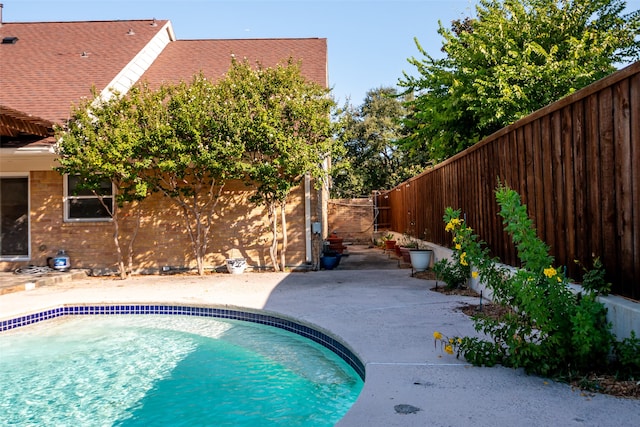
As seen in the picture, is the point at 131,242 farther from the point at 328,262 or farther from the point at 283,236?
the point at 328,262

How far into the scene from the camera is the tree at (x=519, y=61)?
10086mm

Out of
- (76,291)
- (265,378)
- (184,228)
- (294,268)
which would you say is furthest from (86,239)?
(265,378)

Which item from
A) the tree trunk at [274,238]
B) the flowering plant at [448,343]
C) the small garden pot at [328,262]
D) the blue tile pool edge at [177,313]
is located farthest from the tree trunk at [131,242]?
the flowering plant at [448,343]

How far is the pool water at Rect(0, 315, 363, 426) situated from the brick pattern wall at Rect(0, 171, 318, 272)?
4.68 m

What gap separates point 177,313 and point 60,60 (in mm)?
9899

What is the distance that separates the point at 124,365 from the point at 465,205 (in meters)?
5.66

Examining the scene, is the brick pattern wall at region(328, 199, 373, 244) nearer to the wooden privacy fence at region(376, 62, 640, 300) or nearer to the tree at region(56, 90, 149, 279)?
the tree at region(56, 90, 149, 279)

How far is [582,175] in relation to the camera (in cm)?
394

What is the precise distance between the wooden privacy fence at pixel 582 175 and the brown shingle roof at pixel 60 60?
9.36 metres

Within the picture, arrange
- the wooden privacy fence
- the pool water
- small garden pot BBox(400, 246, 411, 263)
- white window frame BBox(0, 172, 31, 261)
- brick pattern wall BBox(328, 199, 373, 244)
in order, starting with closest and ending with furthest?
the wooden privacy fence < the pool water < small garden pot BBox(400, 246, 411, 263) < white window frame BBox(0, 172, 31, 261) < brick pattern wall BBox(328, 199, 373, 244)

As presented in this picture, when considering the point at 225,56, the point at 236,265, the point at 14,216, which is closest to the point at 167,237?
the point at 236,265

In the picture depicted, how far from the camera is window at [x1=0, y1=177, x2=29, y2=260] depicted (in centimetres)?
1138

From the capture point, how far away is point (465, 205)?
7.86 metres

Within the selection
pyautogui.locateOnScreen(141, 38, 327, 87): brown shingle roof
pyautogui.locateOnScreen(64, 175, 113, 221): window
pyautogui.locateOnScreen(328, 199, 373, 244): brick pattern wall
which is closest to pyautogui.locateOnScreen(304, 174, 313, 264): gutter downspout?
pyautogui.locateOnScreen(141, 38, 327, 87): brown shingle roof
